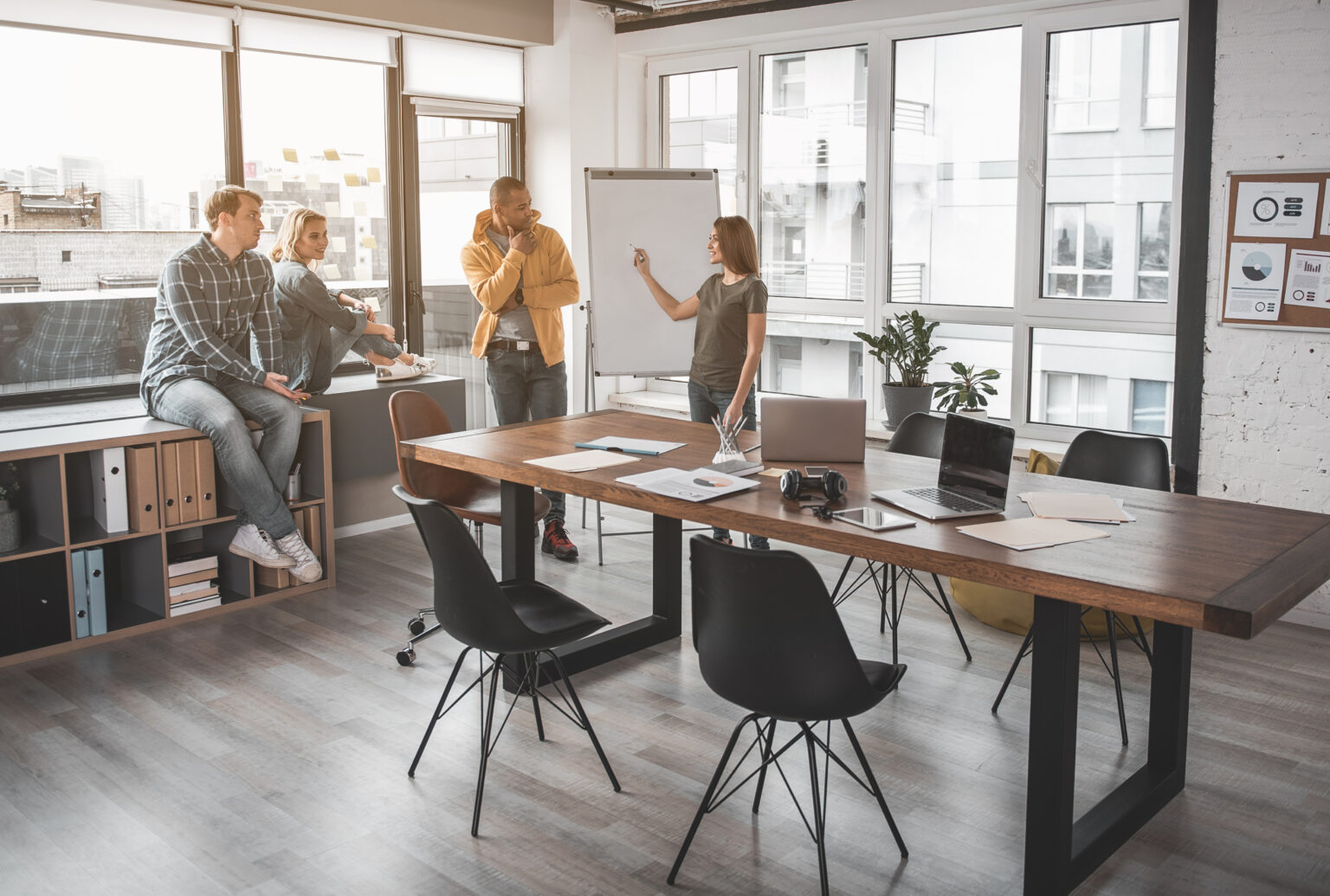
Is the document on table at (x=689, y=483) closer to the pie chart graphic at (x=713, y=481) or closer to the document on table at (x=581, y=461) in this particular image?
the pie chart graphic at (x=713, y=481)

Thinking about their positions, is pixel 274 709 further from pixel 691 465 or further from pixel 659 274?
pixel 659 274

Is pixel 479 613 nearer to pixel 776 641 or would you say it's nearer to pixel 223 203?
pixel 776 641

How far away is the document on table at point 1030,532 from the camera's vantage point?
2.70 m

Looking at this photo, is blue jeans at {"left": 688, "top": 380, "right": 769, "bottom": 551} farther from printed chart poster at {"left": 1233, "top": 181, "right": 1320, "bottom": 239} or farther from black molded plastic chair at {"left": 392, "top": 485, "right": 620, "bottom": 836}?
printed chart poster at {"left": 1233, "top": 181, "right": 1320, "bottom": 239}

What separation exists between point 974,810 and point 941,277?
3.64 meters

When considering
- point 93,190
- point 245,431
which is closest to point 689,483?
point 245,431

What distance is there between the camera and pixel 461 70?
663 centimetres

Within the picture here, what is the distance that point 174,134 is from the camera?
18.0 feet

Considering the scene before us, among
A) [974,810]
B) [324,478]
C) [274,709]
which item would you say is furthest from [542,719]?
[324,478]

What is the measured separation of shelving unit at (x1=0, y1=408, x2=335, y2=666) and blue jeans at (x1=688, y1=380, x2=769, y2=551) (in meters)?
1.63

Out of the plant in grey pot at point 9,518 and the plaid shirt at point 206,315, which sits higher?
the plaid shirt at point 206,315

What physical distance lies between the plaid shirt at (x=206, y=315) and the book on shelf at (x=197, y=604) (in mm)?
877

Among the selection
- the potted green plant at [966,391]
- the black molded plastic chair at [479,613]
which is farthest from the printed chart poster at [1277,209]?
the black molded plastic chair at [479,613]

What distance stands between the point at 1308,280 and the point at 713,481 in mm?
2773
